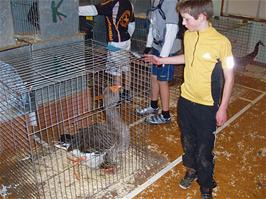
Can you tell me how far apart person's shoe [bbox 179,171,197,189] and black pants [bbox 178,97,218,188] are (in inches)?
3.8

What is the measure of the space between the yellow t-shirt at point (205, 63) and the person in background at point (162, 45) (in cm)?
67

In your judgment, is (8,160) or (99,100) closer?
(8,160)

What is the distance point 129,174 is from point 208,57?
3.17 ft

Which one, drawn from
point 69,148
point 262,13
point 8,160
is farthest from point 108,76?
point 262,13

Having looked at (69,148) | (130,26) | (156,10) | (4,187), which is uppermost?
(156,10)

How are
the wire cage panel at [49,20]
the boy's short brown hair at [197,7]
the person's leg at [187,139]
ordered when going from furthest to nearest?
the wire cage panel at [49,20] < the person's leg at [187,139] < the boy's short brown hair at [197,7]

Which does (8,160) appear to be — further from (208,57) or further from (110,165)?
(208,57)

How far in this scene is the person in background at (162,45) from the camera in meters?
2.48

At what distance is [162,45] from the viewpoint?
2.62 metres

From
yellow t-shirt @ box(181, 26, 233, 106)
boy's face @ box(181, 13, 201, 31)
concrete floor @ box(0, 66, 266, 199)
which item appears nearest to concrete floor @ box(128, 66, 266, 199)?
concrete floor @ box(0, 66, 266, 199)

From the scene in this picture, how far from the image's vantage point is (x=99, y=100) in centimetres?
255

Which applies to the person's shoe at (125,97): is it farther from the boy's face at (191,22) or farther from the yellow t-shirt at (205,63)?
the boy's face at (191,22)

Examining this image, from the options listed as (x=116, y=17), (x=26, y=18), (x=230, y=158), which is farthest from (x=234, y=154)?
(x=26, y=18)

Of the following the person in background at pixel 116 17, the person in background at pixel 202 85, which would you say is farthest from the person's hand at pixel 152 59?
the person in background at pixel 116 17
